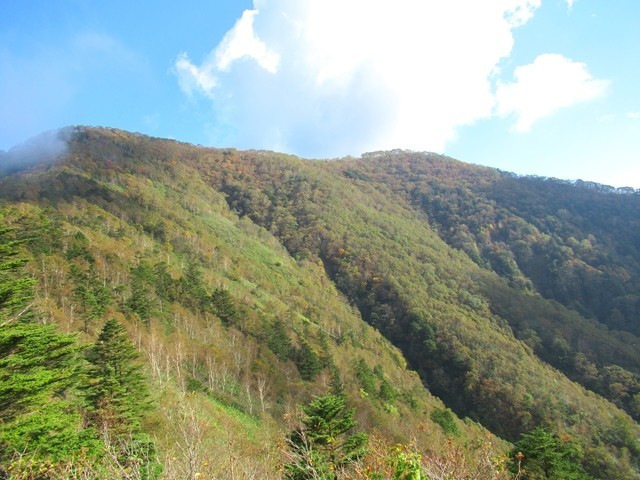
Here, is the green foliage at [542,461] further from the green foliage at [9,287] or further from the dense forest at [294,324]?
the green foliage at [9,287]

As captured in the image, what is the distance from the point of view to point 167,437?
19234 millimetres

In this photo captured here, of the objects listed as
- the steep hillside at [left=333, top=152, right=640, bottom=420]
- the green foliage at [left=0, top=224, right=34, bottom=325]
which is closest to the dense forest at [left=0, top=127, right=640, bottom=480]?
the green foliage at [left=0, top=224, right=34, bottom=325]

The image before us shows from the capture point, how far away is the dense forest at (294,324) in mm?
11227

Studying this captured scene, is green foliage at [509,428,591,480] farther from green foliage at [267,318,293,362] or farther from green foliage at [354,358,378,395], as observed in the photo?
green foliage at [267,318,293,362]

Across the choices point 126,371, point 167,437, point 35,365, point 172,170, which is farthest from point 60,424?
point 172,170

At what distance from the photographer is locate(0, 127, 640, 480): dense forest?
442 inches

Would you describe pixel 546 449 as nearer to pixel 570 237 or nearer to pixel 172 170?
pixel 172 170

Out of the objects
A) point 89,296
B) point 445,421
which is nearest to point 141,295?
point 89,296

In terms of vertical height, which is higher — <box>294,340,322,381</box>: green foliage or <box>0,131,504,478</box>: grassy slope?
<box>0,131,504,478</box>: grassy slope

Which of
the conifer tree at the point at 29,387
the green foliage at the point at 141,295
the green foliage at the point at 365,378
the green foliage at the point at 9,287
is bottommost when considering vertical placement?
the green foliage at the point at 365,378

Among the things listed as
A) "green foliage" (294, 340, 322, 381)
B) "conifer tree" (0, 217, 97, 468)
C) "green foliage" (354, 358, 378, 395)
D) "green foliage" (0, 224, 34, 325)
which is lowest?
"green foliage" (354, 358, 378, 395)

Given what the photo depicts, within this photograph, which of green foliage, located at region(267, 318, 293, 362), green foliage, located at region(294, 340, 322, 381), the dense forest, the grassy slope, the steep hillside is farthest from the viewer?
the steep hillside

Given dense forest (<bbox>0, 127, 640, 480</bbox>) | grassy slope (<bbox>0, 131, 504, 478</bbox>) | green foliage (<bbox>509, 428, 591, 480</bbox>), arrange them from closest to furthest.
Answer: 1. dense forest (<bbox>0, 127, 640, 480</bbox>)
2. green foliage (<bbox>509, 428, 591, 480</bbox>)
3. grassy slope (<bbox>0, 131, 504, 478</bbox>)

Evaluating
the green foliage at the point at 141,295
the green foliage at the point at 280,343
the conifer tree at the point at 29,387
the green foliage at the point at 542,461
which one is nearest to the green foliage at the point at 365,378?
the green foliage at the point at 280,343
